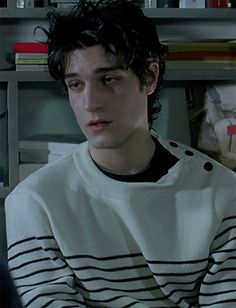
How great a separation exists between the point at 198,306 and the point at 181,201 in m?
0.19

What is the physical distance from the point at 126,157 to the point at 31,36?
2.20 feet

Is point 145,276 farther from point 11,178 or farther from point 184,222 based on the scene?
point 11,178

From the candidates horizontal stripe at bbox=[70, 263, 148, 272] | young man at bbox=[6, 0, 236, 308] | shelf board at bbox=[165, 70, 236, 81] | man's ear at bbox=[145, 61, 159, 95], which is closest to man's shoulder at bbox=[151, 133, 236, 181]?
young man at bbox=[6, 0, 236, 308]

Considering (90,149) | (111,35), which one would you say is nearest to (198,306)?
(90,149)

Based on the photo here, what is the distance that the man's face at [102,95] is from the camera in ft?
3.59

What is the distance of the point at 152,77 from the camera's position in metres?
1.19

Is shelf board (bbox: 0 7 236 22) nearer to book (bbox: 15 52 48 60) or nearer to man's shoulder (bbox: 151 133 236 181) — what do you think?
book (bbox: 15 52 48 60)

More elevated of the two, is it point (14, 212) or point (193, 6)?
point (193, 6)

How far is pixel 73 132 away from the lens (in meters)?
1.70

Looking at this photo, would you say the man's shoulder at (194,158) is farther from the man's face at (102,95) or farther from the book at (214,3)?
the book at (214,3)

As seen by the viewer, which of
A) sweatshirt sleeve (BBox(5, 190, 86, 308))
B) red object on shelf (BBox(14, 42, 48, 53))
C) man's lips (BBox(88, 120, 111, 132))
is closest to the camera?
sweatshirt sleeve (BBox(5, 190, 86, 308))

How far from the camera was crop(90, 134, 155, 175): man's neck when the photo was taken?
3.64 feet

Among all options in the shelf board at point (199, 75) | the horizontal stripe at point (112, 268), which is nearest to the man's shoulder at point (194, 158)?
the horizontal stripe at point (112, 268)

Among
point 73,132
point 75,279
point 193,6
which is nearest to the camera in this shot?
point 75,279
